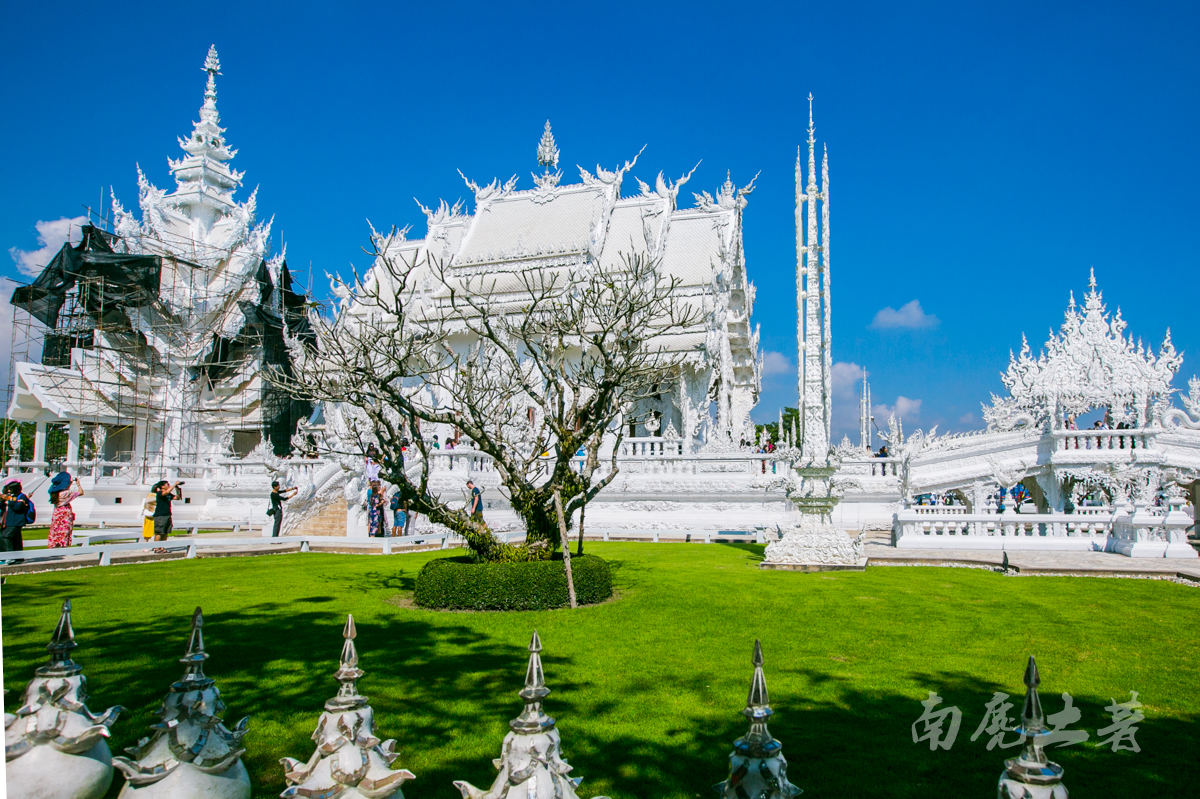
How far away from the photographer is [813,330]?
12758 mm

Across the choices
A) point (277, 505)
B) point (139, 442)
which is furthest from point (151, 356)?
point (277, 505)

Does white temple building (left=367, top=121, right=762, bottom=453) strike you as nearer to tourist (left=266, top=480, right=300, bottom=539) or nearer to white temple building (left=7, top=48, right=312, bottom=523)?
white temple building (left=7, top=48, right=312, bottom=523)

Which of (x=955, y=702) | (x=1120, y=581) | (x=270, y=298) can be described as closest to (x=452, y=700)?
(x=955, y=702)

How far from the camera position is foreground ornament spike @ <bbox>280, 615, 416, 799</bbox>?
2.53m

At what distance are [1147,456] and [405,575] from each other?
19457 millimetres

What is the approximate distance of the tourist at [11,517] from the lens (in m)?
13.0

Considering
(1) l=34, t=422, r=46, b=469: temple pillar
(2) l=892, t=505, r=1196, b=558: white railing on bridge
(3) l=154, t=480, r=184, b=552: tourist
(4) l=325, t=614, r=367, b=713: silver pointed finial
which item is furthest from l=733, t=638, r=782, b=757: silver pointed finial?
(1) l=34, t=422, r=46, b=469: temple pillar

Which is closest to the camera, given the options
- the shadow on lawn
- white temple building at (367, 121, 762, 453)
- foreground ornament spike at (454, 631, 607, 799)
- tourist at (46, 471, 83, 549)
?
foreground ornament spike at (454, 631, 607, 799)

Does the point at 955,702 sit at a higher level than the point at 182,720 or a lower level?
lower

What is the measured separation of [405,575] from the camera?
11.9 metres

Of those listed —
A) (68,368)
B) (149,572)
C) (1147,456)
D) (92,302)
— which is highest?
(92,302)

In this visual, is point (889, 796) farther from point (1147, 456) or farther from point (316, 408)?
point (316, 408)

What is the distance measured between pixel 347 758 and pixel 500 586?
634 centimetres

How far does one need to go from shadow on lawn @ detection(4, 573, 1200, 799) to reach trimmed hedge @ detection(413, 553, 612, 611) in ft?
4.73
